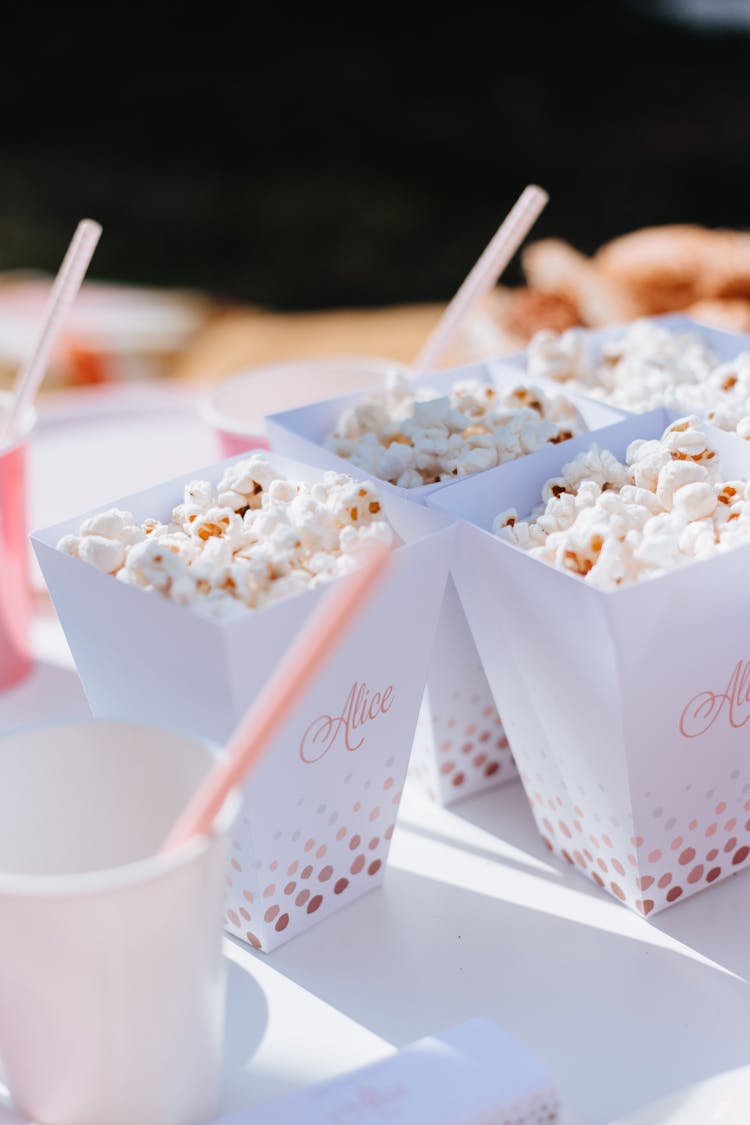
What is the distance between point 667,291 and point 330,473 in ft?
3.18

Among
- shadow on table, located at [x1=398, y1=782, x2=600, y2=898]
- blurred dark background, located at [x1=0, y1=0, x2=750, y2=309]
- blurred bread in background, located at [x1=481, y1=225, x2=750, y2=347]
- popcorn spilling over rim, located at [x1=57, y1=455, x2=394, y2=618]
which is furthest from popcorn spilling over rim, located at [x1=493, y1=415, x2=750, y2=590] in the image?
blurred dark background, located at [x1=0, y1=0, x2=750, y2=309]

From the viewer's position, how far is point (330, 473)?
3.40 feet

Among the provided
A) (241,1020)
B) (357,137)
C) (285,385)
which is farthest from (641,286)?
(357,137)

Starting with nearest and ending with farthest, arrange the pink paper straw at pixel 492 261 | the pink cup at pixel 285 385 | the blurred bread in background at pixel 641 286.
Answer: the pink paper straw at pixel 492 261 < the pink cup at pixel 285 385 < the blurred bread in background at pixel 641 286

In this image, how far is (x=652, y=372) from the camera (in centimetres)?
127

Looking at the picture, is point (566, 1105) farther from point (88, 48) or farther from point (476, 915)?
point (88, 48)

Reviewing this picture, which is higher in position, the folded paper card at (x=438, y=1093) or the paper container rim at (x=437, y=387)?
the paper container rim at (x=437, y=387)

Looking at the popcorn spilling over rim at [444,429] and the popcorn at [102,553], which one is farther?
the popcorn spilling over rim at [444,429]

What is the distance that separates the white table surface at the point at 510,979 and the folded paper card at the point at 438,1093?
0.23 feet

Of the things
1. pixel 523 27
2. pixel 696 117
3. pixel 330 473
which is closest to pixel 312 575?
pixel 330 473

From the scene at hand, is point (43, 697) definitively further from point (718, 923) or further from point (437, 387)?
point (718, 923)

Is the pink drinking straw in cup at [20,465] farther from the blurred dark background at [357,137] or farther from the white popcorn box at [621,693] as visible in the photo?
the blurred dark background at [357,137]

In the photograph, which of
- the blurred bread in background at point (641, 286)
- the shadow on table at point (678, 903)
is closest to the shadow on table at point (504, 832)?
the shadow on table at point (678, 903)

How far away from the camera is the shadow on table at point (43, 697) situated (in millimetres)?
1304
